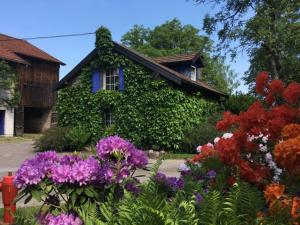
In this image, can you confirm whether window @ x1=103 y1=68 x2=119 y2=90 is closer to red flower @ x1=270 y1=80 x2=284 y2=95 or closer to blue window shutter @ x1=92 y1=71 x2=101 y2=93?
blue window shutter @ x1=92 y1=71 x2=101 y2=93

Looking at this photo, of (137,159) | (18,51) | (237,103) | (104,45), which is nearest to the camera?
→ (137,159)

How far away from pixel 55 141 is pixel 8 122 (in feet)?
55.1

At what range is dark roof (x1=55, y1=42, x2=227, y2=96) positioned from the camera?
20948 mm

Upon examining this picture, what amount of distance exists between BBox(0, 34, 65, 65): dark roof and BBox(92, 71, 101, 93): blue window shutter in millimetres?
14080

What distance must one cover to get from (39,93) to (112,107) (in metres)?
19.7

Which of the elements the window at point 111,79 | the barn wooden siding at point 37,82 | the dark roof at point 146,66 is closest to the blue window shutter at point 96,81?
the window at point 111,79

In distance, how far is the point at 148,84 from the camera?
21750 mm

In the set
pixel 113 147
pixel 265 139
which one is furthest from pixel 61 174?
pixel 265 139

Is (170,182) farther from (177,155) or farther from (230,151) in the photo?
(177,155)

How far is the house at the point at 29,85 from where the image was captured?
36.9 meters

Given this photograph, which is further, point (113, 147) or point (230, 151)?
point (230, 151)

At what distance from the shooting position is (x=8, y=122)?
3675 cm

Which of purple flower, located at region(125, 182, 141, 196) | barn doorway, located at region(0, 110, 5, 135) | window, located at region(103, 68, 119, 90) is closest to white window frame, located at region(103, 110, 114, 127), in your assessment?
window, located at region(103, 68, 119, 90)

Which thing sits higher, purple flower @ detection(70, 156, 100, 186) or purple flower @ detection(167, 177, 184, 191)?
purple flower @ detection(70, 156, 100, 186)
